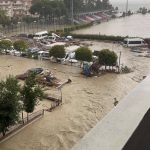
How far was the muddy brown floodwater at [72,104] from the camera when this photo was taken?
6.16m

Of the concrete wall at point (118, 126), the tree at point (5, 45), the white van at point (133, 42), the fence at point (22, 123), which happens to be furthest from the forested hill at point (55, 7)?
the concrete wall at point (118, 126)

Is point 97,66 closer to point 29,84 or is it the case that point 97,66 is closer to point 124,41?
point 29,84

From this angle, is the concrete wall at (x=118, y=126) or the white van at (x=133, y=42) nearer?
the concrete wall at (x=118, y=126)

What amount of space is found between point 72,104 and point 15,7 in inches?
1131

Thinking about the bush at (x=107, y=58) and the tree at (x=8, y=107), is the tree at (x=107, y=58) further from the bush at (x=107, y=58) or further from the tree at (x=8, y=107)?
the tree at (x=8, y=107)

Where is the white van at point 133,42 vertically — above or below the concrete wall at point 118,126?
below

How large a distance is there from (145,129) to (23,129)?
218 inches

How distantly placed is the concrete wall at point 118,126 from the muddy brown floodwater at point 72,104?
4642 millimetres

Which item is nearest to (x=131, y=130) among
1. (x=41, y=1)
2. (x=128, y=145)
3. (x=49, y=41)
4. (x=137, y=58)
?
(x=128, y=145)

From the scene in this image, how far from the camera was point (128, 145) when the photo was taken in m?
1.15

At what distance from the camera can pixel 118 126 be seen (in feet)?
4.15

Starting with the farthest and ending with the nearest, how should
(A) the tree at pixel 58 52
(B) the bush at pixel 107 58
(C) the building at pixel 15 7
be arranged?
1. (C) the building at pixel 15 7
2. (A) the tree at pixel 58 52
3. (B) the bush at pixel 107 58

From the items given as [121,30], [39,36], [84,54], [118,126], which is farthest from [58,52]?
[121,30]

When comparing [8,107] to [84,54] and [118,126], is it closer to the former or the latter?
[118,126]
